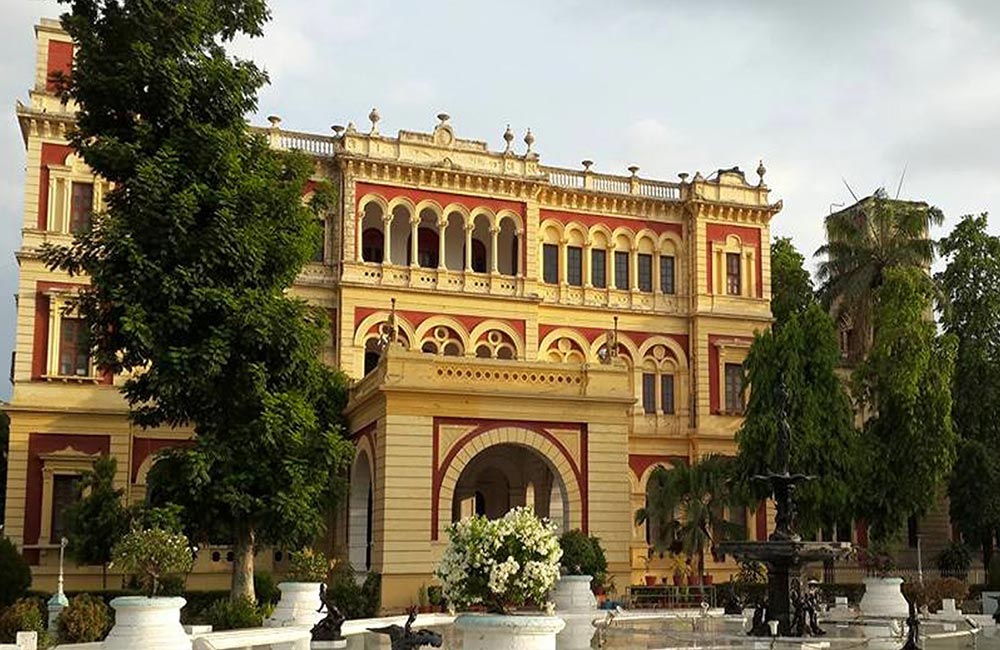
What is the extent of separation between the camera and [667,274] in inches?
1681

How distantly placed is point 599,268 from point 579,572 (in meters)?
17.6

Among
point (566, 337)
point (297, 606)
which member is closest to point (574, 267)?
point (566, 337)

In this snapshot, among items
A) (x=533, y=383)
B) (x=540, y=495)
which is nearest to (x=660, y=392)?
(x=540, y=495)

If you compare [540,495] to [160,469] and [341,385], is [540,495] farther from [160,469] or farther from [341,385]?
[160,469]

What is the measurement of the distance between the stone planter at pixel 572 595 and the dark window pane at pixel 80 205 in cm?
1965

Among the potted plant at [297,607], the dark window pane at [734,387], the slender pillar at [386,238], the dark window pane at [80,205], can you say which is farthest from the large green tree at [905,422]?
the dark window pane at [80,205]

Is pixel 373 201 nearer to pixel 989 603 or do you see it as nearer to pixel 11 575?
pixel 11 575

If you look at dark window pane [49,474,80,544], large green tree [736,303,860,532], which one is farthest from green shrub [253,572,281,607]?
large green tree [736,303,860,532]

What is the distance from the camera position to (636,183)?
4256 centimetres

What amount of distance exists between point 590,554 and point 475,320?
13220mm

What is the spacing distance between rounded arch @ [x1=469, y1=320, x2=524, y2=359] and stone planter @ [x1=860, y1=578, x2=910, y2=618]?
15.2 metres

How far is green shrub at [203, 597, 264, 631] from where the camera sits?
21656 millimetres

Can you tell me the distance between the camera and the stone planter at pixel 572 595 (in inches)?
968

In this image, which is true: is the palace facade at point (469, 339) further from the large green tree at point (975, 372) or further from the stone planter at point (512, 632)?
the stone planter at point (512, 632)
